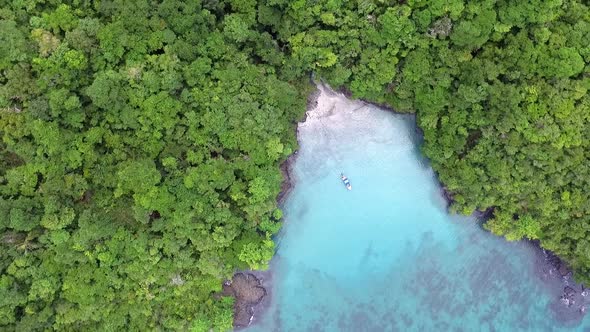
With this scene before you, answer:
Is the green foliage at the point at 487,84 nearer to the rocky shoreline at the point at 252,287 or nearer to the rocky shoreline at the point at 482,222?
the rocky shoreline at the point at 482,222

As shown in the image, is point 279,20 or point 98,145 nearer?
point 98,145

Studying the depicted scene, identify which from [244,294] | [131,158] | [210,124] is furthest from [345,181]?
A: [131,158]

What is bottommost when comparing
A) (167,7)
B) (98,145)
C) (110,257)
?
(110,257)

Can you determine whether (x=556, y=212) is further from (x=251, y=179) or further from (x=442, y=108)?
(x=251, y=179)

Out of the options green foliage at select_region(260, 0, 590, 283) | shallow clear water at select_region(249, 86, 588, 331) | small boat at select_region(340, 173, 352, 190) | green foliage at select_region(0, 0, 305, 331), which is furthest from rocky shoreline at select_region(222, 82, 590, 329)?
small boat at select_region(340, 173, 352, 190)

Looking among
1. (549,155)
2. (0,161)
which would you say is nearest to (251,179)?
(0,161)

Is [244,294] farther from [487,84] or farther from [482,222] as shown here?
[487,84]
